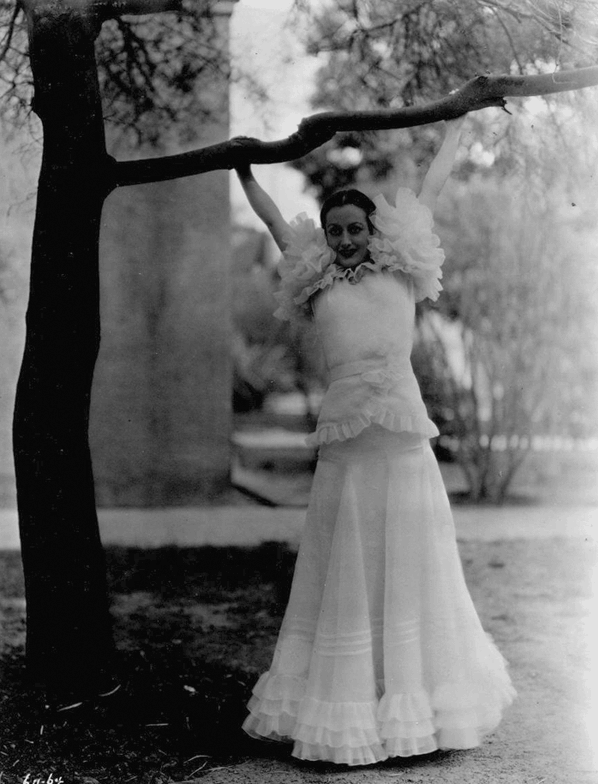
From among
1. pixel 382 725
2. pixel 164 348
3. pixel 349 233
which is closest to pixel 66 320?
pixel 349 233

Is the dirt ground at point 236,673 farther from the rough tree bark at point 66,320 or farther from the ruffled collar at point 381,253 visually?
the ruffled collar at point 381,253

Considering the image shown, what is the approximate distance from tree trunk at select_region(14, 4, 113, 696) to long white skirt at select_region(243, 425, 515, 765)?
2.77 feet

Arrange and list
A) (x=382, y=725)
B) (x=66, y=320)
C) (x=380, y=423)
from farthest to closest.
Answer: (x=66, y=320) → (x=380, y=423) → (x=382, y=725)

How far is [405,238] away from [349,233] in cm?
20

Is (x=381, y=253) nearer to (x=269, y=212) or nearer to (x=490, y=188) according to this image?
(x=269, y=212)

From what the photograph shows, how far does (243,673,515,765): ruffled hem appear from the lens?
2730 millimetres

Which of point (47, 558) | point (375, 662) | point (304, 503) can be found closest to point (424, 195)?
point (375, 662)

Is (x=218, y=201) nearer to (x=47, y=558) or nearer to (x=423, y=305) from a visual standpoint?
(x=423, y=305)

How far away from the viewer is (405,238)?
2.93 meters

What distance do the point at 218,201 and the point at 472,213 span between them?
243 centimetres

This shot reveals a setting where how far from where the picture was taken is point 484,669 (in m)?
2.98

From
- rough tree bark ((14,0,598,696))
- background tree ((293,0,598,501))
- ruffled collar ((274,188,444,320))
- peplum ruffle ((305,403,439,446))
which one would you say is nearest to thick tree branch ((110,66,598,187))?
rough tree bark ((14,0,598,696))

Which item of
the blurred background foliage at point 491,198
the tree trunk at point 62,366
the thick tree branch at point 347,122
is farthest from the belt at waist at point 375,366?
the blurred background foliage at point 491,198

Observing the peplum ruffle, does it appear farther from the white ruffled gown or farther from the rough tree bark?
the rough tree bark
